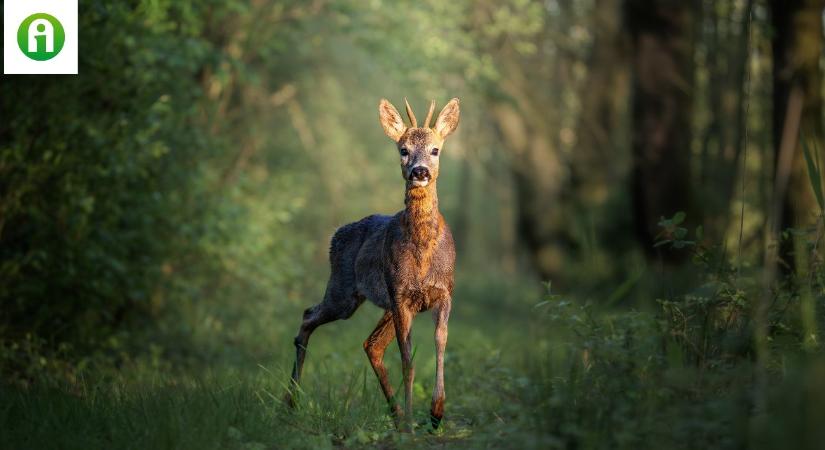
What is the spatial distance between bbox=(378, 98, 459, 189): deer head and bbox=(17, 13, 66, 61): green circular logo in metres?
4.21

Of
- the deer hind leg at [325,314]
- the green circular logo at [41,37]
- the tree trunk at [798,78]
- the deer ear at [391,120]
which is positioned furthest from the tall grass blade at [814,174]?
the green circular logo at [41,37]

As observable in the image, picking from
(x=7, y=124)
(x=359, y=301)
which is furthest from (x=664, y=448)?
(x=7, y=124)

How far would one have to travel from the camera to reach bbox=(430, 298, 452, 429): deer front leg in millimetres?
7230

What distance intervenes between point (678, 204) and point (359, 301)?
8.68 metres

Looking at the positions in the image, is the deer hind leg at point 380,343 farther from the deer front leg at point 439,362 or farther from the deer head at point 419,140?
the deer head at point 419,140

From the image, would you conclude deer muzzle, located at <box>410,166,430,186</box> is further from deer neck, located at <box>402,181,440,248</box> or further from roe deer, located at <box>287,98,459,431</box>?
deer neck, located at <box>402,181,440,248</box>

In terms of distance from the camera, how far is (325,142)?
25.2 meters

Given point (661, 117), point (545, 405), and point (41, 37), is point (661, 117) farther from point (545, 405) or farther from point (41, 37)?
point (545, 405)

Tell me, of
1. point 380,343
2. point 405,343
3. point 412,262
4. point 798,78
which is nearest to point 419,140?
point 412,262

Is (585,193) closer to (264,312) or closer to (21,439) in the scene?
(264,312)

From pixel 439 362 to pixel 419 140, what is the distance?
1.64 m

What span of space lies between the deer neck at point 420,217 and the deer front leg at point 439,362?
1.66 feet

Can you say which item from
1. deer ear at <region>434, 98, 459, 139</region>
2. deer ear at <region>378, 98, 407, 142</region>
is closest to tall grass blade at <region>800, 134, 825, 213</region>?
deer ear at <region>434, 98, 459, 139</region>

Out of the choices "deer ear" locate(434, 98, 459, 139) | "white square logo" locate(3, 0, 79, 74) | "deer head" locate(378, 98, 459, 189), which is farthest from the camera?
"white square logo" locate(3, 0, 79, 74)
